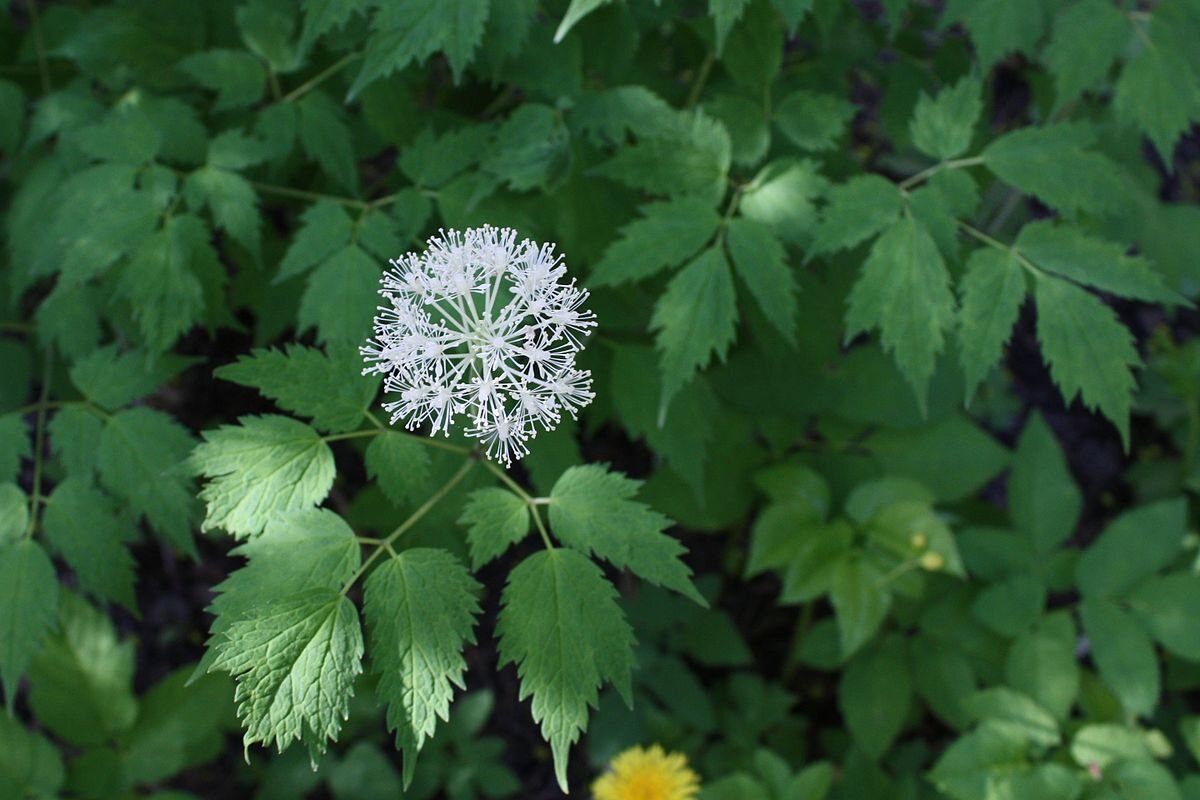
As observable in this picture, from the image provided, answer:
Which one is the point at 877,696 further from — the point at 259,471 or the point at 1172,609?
the point at 259,471

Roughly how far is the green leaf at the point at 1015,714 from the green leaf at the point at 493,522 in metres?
1.39

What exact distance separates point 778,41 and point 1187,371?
180 centimetres

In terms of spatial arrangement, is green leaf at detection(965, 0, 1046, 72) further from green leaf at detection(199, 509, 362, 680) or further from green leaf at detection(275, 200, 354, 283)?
green leaf at detection(199, 509, 362, 680)

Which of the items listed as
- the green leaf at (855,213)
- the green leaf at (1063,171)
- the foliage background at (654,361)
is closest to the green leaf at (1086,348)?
the foliage background at (654,361)

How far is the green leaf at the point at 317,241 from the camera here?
1.86m

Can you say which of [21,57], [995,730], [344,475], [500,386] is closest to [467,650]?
[344,475]

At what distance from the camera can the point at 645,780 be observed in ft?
6.66

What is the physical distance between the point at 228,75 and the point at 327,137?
0.25m

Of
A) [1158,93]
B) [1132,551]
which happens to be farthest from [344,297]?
[1132,551]

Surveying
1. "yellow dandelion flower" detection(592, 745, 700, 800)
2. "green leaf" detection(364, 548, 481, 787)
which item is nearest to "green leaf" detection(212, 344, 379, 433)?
"green leaf" detection(364, 548, 481, 787)

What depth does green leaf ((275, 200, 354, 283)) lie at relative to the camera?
186 cm

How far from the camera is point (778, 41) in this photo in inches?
81.7

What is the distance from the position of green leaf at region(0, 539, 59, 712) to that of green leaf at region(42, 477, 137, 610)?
0.07 m

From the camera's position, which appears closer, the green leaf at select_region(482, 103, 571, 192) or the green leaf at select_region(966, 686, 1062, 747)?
the green leaf at select_region(482, 103, 571, 192)
